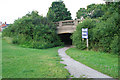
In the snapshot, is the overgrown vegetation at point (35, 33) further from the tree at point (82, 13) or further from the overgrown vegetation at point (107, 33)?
the tree at point (82, 13)

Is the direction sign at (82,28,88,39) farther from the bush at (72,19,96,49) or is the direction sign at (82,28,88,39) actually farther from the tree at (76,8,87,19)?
the tree at (76,8,87,19)

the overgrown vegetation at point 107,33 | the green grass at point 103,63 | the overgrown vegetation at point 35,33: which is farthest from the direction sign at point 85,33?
the overgrown vegetation at point 35,33

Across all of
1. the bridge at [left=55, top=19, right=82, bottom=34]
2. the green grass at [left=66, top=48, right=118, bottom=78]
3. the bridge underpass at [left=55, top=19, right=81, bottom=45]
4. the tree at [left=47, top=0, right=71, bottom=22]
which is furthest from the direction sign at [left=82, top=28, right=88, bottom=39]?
the tree at [left=47, top=0, right=71, bottom=22]

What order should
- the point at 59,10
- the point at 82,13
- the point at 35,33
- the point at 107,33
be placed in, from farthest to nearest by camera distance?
the point at 82,13
the point at 59,10
the point at 35,33
the point at 107,33

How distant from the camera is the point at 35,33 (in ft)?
69.1

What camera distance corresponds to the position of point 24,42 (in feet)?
64.6

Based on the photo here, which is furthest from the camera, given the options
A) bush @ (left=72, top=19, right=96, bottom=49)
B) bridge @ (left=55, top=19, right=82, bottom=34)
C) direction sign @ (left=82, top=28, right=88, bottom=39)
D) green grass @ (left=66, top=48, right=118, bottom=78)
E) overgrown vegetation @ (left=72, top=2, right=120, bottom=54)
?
bridge @ (left=55, top=19, right=82, bottom=34)

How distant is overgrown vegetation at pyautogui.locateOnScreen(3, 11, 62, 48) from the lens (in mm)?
19769

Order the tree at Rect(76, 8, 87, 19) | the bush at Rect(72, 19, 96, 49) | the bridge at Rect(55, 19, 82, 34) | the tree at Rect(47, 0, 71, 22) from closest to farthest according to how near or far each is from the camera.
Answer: the bush at Rect(72, 19, 96, 49)
the bridge at Rect(55, 19, 82, 34)
the tree at Rect(47, 0, 71, 22)
the tree at Rect(76, 8, 87, 19)

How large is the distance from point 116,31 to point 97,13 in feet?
79.4

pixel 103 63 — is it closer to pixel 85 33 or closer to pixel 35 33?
pixel 85 33

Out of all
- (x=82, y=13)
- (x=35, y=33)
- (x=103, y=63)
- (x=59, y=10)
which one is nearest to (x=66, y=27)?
(x=35, y=33)

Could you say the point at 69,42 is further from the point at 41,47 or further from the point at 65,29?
the point at 41,47

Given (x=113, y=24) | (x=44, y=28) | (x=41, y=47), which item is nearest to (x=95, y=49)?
(x=113, y=24)
